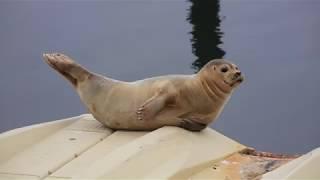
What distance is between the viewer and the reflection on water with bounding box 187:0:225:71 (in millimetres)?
6074

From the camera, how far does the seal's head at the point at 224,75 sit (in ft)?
9.82

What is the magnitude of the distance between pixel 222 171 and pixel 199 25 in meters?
4.14

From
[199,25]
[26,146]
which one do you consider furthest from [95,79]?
[199,25]

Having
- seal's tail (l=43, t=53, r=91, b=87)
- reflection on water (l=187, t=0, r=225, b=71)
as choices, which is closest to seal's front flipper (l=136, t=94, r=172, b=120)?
seal's tail (l=43, t=53, r=91, b=87)

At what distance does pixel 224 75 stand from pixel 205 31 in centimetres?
372

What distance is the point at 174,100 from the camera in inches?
118

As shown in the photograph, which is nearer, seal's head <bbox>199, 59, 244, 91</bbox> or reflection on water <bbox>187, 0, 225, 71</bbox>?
seal's head <bbox>199, 59, 244, 91</bbox>

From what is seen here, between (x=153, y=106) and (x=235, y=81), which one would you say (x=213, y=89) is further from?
(x=153, y=106)

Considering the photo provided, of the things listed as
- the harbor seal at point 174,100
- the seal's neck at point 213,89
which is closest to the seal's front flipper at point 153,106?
the harbor seal at point 174,100

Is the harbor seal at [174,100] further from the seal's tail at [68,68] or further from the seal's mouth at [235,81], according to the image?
the seal's tail at [68,68]

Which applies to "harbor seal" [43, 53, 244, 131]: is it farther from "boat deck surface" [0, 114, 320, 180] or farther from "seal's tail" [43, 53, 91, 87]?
"seal's tail" [43, 53, 91, 87]

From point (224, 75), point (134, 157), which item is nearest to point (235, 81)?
point (224, 75)

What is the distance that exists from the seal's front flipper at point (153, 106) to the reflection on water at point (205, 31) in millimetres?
2712

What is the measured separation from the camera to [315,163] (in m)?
2.38
